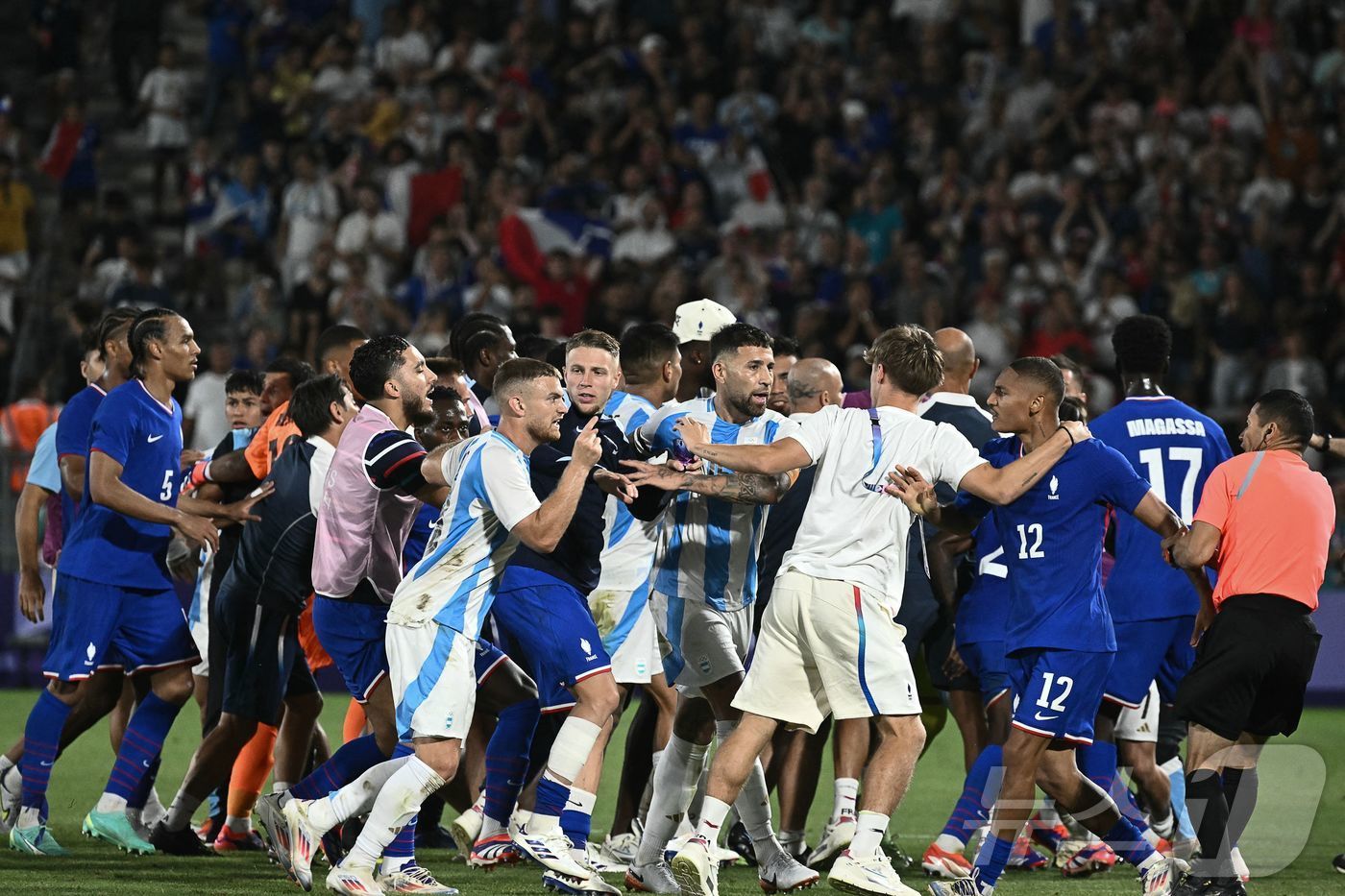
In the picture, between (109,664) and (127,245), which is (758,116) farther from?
(109,664)

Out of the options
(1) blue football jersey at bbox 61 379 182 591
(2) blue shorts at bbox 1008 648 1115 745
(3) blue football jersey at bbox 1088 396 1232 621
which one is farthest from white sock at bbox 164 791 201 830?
(3) blue football jersey at bbox 1088 396 1232 621

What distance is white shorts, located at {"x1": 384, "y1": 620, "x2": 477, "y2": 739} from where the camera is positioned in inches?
273

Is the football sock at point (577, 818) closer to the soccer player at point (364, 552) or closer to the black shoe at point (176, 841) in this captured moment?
the soccer player at point (364, 552)

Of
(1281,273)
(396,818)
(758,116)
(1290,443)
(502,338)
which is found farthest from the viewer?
(758,116)

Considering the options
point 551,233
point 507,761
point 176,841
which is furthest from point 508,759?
point 551,233

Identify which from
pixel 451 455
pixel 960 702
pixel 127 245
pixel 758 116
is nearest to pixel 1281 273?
pixel 758 116

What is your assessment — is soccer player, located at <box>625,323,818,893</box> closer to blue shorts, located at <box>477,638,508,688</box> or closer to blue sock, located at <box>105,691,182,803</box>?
blue shorts, located at <box>477,638,508,688</box>

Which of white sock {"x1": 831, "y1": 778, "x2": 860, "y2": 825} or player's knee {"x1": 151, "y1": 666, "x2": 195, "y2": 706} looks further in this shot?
player's knee {"x1": 151, "y1": 666, "x2": 195, "y2": 706}

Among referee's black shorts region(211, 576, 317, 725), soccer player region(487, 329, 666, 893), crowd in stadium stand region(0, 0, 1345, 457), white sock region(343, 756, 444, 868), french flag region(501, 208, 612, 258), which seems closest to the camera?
white sock region(343, 756, 444, 868)

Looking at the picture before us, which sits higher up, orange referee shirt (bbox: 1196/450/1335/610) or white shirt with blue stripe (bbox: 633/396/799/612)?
orange referee shirt (bbox: 1196/450/1335/610)

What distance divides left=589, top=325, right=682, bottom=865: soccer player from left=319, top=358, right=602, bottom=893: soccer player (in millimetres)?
1207

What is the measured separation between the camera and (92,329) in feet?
32.4

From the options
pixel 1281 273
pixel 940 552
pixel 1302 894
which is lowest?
pixel 1302 894

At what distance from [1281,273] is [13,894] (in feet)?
48.5
